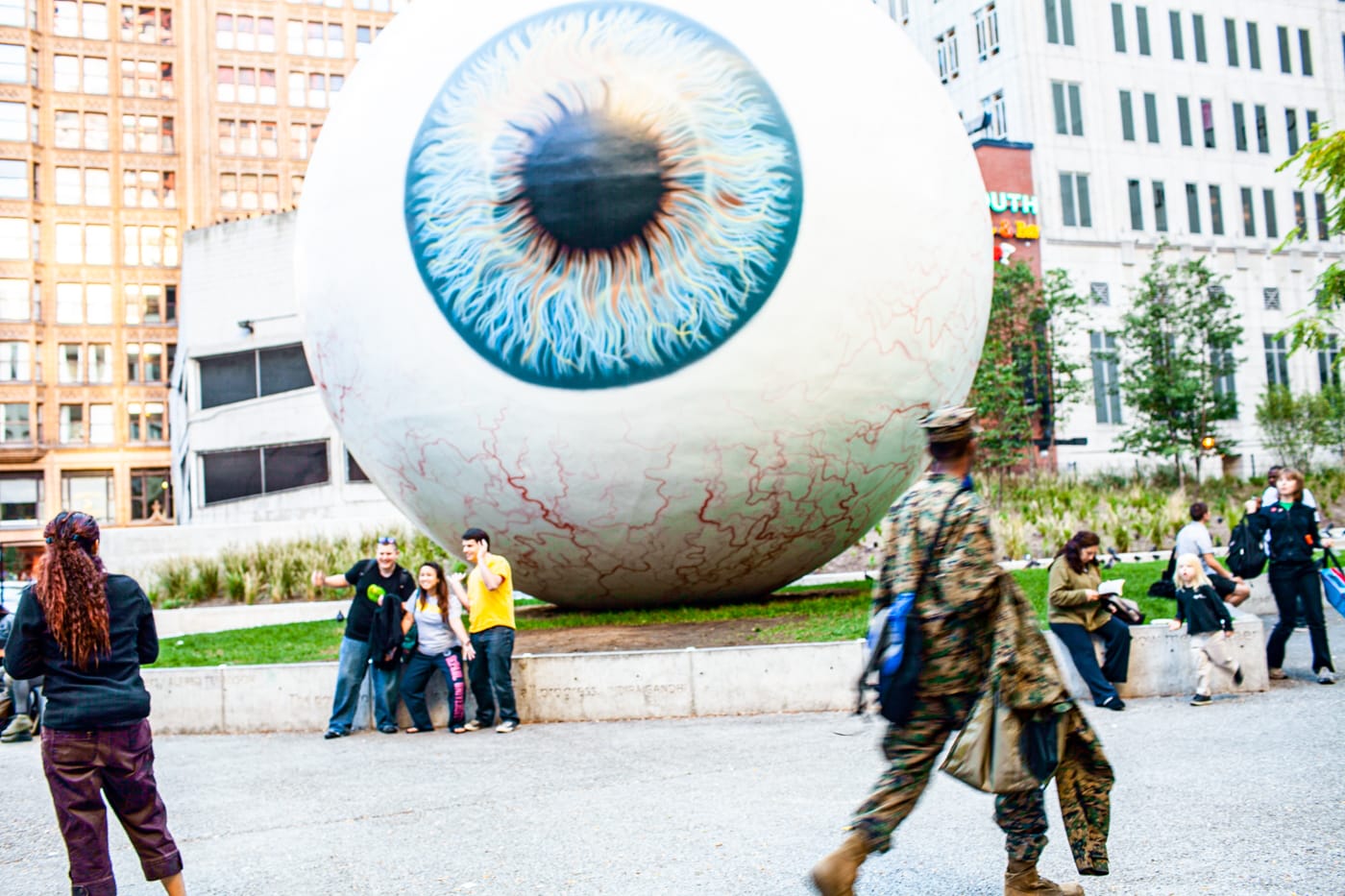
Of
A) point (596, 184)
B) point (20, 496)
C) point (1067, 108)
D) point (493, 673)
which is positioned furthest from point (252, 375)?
point (20, 496)

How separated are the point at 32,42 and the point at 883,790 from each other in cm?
7084

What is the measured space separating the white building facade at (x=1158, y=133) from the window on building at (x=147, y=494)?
43487mm

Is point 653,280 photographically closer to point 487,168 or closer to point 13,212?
point 487,168

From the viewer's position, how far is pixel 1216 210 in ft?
158

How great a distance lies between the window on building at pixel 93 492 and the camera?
62.6 m

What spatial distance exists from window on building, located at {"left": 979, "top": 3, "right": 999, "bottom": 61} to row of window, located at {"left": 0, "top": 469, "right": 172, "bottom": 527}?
44298 millimetres

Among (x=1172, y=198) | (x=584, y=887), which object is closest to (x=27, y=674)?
(x=584, y=887)

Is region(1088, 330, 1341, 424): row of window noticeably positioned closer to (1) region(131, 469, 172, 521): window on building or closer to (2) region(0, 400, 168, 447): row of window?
(1) region(131, 469, 172, 521): window on building

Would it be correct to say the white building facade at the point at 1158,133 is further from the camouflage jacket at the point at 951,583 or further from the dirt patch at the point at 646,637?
the camouflage jacket at the point at 951,583

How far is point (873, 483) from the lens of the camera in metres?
10.5

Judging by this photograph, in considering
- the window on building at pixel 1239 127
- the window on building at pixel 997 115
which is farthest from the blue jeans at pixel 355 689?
the window on building at pixel 1239 127

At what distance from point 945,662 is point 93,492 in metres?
66.3

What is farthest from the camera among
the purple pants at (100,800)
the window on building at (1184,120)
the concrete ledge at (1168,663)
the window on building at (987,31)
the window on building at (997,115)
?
the window on building at (1184,120)

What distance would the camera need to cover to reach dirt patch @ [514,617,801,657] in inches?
393
